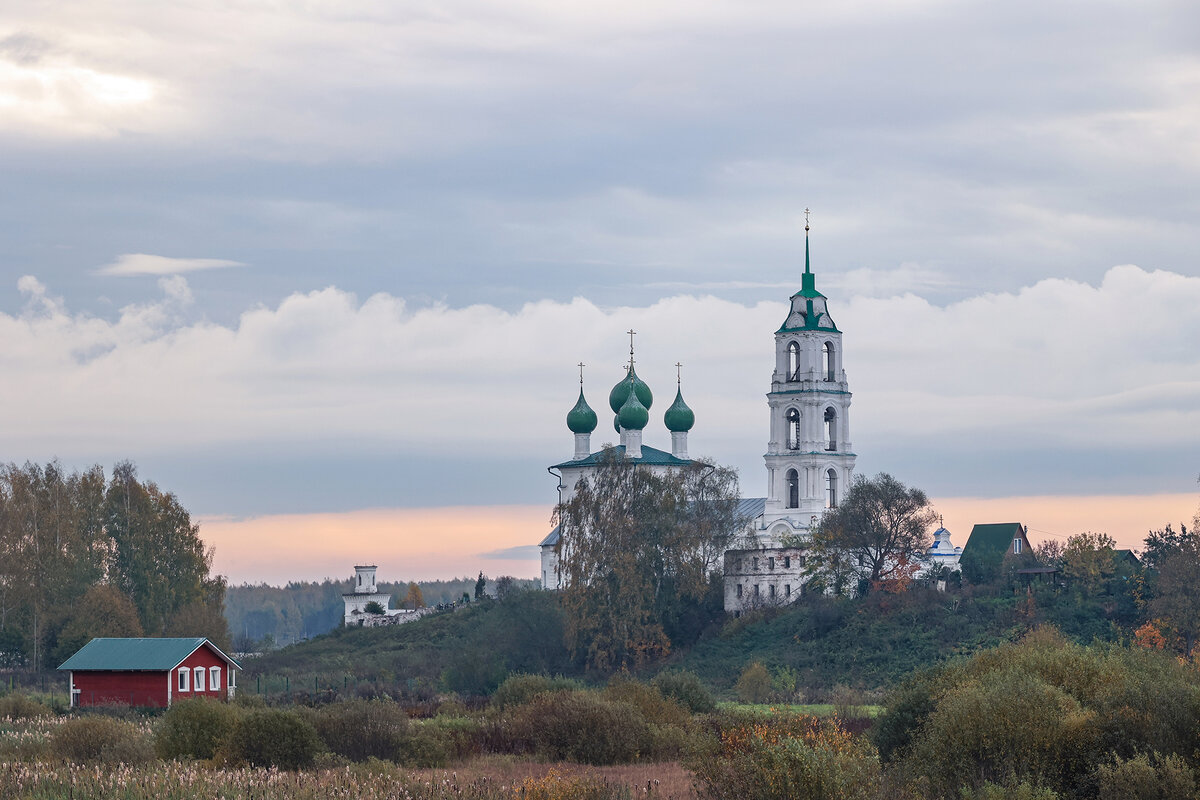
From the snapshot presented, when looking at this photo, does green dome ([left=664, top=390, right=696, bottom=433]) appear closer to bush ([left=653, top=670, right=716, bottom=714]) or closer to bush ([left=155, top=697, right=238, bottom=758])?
bush ([left=653, top=670, right=716, bottom=714])

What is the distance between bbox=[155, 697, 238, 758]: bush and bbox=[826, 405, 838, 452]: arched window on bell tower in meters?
46.4

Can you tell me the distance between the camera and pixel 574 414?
8281cm

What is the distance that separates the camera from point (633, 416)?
7912 cm

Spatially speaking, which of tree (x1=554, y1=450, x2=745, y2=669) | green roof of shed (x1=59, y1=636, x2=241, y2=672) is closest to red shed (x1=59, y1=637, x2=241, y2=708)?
green roof of shed (x1=59, y1=636, x2=241, y2=672)

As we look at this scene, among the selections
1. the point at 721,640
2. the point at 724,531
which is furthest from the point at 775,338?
the point at 721,640

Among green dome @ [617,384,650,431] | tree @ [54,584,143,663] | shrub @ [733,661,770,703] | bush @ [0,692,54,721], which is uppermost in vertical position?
green dome @ [617,384,650,431]

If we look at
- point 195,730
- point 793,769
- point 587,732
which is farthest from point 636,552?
point 793,769

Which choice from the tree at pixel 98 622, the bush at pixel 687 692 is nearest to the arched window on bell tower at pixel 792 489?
the tree at pixel 98 622

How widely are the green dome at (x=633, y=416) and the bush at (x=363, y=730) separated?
4848cm

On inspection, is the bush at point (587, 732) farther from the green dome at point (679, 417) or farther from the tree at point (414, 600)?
the tree at point (414, 600)

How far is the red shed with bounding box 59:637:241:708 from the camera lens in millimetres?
44750

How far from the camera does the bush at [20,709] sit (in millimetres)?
37906

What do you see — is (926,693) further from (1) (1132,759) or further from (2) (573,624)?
(2) (573,624)

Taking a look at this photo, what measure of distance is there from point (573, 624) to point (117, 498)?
802 inches
